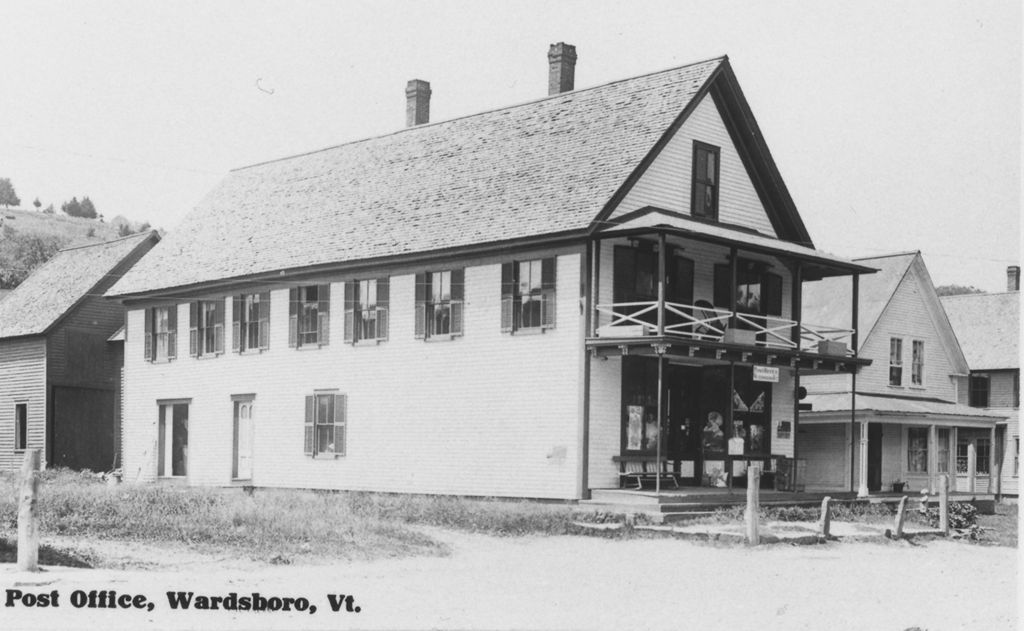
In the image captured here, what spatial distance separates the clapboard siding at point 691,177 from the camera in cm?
2750

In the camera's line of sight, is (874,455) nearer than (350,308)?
No

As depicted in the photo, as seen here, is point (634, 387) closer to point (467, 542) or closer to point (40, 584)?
point (467, 542)

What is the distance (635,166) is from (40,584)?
16.0 m

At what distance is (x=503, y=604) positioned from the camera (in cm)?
1442

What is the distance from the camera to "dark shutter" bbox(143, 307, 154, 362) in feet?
121

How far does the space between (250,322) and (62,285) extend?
13706mm

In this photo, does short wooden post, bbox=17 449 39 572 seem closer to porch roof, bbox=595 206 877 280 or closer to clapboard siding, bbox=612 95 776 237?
porch roof, bbox=595 206 877 280

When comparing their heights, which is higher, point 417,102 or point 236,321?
point 417,102

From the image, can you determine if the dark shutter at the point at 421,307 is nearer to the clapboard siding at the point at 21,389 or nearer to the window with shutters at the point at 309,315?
the window with shutters at the point at 309,315

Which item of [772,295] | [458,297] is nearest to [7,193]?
[458,297]

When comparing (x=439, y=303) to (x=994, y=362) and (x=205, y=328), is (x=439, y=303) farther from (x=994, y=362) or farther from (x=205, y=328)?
(x=994, y=362)

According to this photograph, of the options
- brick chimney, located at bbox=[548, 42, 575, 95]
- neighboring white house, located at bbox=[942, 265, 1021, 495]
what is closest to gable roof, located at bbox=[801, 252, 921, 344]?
neighboring white house, located at bbox=[942, 265, 1021, 495]

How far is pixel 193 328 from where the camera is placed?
35.4 metres

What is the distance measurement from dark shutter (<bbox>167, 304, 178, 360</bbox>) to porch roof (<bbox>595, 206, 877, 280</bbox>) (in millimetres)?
15213
